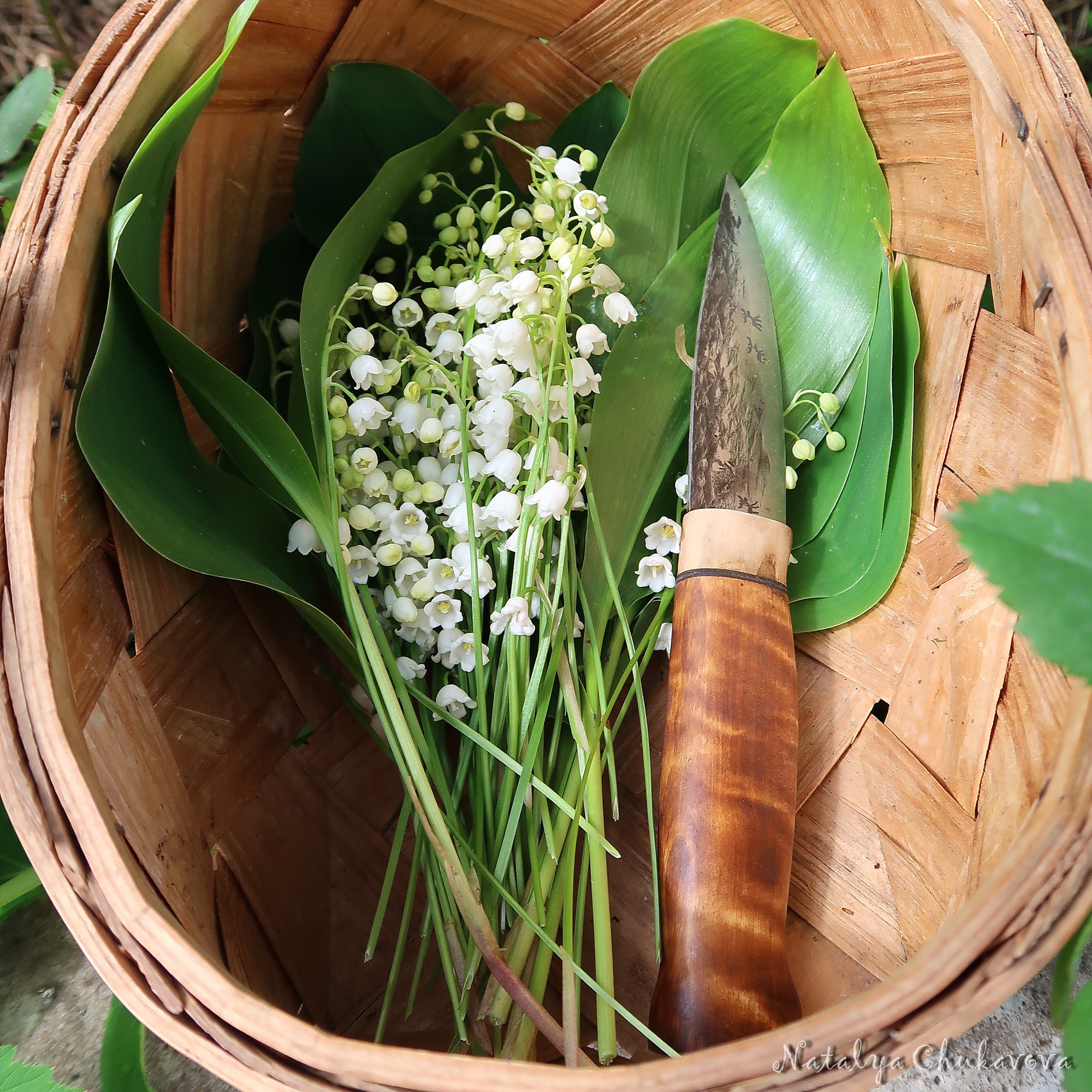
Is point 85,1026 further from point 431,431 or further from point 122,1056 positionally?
point 431,431

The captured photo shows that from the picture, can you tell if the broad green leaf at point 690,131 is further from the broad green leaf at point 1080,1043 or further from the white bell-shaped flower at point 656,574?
the broad green leaf at point 1080,1043

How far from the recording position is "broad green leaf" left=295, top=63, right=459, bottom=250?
0.61 metres

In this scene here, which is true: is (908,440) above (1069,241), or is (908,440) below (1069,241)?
below

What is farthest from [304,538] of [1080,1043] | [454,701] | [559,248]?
[1080,1043]

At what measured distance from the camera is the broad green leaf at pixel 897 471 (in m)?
0.56

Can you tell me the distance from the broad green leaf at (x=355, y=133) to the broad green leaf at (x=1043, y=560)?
18.2 inches

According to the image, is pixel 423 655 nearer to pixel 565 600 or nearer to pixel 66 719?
pixel 565 600

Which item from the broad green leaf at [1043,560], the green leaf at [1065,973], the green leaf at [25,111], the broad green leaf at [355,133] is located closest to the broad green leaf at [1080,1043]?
the green leaf at [1065,973]

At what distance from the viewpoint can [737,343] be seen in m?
0.57

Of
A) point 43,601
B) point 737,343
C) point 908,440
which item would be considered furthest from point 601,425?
point 43,601

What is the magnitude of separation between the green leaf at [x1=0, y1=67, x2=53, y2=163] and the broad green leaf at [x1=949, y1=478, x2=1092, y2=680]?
1.98ft

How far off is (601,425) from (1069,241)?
0.93 feet

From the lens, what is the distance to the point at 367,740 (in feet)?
A: 2.32

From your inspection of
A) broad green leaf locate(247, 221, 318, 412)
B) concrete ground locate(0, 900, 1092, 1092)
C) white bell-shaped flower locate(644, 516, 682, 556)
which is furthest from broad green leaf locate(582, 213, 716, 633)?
concrete ground locate(0, 900, 1092, 1092)
